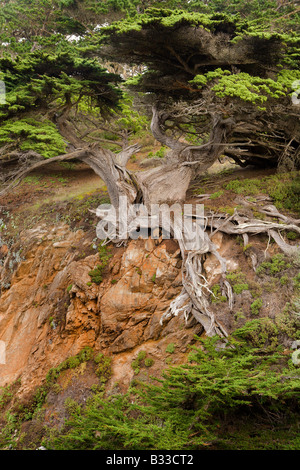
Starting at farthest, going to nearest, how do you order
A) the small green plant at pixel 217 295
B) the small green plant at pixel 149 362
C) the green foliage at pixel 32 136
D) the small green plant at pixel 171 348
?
the green foliage at pixel 32 136, the small green plant at pixel 149 362, the small green plant at pixel 171 348, the small green plant at pixel 217 295

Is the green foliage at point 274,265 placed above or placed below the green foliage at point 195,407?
above

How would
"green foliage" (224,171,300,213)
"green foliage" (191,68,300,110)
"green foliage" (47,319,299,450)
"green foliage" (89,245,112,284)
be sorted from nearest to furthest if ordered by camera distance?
"green foliage" (47,319,299,450) → "green foliage" (191,68,300,110) → "green foliage" (89,245,112,284) → "green foliage" (224,171,300,213)

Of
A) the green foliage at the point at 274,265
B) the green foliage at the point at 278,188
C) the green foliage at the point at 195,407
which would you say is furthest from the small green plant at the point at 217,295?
the green foliage at the point at 278,188

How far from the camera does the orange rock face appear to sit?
7465 mm

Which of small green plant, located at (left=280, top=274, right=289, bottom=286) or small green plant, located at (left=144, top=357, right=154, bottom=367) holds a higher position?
small green plant, located at (left=280, top=274, right=289, bottom=286)

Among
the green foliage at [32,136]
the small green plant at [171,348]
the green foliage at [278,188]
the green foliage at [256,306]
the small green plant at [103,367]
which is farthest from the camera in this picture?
the green foliage at [278,188]

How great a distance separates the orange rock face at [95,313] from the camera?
7.46 metres

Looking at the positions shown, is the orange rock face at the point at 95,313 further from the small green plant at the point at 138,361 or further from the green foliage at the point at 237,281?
the green foliage at the point at 237,281

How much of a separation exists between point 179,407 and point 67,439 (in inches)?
66.6

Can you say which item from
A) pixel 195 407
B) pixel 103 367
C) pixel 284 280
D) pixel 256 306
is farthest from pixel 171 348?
pixel 284 280

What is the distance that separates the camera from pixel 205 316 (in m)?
6.58

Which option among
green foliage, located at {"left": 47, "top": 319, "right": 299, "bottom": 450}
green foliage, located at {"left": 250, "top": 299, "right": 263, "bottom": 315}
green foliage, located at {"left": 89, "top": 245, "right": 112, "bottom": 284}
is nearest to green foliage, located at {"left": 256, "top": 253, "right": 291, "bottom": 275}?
green foliage, located at {"left": 250, "top": 299, "right": 263, "bottom": 315}

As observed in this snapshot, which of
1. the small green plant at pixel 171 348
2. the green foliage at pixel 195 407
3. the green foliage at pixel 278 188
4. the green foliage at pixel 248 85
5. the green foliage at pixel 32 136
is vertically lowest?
the small green plant at pixel 171 348

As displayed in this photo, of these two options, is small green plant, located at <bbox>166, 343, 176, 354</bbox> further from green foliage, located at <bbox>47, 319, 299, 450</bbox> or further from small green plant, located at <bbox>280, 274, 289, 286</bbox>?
small green plant, located at <bbox>280, 274, 289, 286</bbox>
